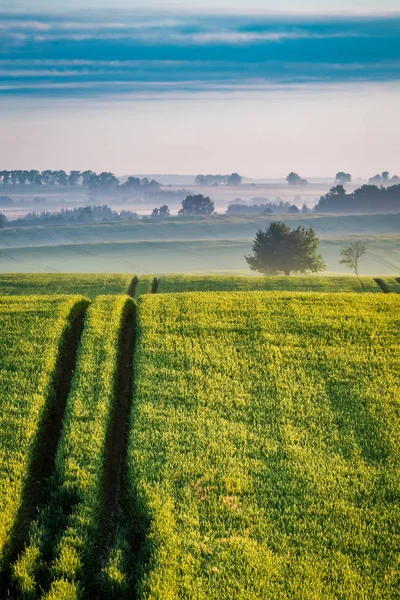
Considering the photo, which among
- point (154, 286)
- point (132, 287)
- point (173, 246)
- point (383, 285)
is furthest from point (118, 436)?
point (173, 246)

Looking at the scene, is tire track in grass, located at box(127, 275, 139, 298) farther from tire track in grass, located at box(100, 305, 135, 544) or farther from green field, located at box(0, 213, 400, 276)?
green field, located at box(0, 213, 400, 276)

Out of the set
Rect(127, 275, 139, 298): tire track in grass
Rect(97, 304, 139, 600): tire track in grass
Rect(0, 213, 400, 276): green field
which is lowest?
Rect(0, 213, 400, 276): green field

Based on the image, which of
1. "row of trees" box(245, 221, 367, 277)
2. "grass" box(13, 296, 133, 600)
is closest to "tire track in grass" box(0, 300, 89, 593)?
"grass" box(13, 296, 133, 600)

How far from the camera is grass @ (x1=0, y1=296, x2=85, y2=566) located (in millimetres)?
13547

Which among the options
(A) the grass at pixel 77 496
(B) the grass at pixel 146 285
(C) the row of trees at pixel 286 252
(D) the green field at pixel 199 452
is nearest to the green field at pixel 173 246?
(C) the row of trees at pixel 286 252

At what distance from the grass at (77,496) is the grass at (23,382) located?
2.24 ft

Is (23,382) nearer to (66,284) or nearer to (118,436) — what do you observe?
(118,436)

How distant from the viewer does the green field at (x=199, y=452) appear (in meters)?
11.5

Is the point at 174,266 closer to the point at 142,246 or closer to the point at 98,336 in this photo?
the point at 142,246

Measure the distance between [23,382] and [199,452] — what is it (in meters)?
6.44

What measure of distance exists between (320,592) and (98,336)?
41.1 ft

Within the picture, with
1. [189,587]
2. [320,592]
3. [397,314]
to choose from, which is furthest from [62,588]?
[397,314]

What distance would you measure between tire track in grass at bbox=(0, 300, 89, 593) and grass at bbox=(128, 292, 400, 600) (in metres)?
2.26

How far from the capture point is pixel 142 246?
14638cm
